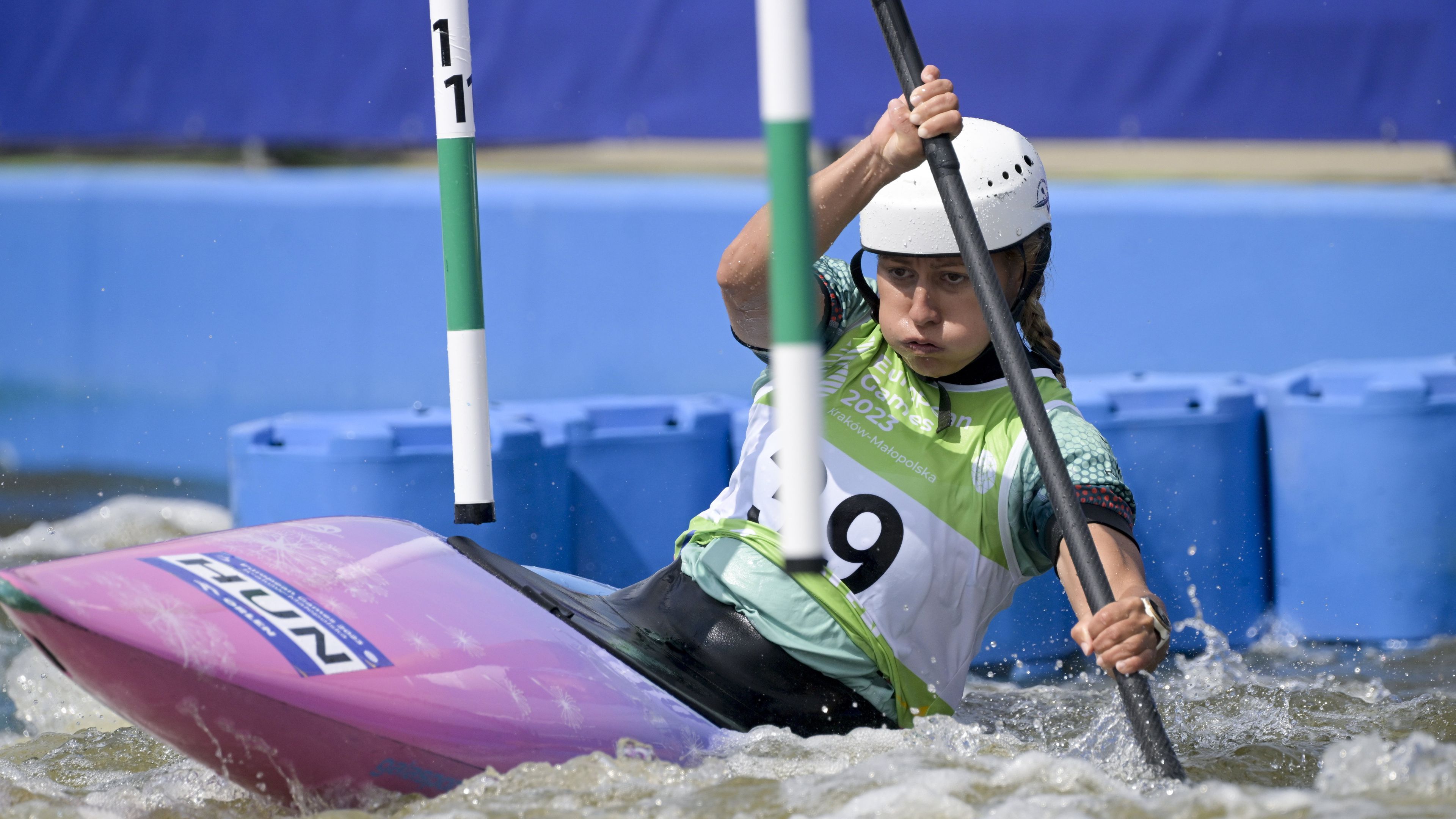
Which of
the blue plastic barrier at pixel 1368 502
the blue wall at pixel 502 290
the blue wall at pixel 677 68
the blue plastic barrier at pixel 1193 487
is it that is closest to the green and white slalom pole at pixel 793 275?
the blue plastic barrier at pixel 1193 487

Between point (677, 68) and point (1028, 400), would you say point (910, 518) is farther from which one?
point (677, 68)

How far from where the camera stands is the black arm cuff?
5.53 ft

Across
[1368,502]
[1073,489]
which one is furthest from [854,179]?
[1368,502]

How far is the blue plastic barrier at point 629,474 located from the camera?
278cm

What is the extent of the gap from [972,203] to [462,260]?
70 centimetres

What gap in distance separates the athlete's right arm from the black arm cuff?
17.0 inches

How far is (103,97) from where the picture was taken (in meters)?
4.69

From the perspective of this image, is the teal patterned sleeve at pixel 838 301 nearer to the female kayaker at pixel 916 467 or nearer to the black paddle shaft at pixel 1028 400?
the female kayaker at pixel 916 467

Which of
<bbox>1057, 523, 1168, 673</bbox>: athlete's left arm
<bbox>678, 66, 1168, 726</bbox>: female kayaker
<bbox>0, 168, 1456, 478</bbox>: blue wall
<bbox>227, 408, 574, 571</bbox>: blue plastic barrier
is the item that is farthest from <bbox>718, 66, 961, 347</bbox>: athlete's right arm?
<bbox>0, 168, 1456, 478</bbox>: blue wall

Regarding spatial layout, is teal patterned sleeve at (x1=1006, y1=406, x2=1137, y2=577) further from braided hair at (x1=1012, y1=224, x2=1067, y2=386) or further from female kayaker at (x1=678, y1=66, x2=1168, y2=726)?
braided hair at (x1=1012, y1=224, x2=1067, y2=386)

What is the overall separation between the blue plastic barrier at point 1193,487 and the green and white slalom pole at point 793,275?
5.71ft

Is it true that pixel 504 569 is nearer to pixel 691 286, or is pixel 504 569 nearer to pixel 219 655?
pixel 219 655

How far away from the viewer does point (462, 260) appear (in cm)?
188

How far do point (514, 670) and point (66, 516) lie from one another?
2946 millimetres
